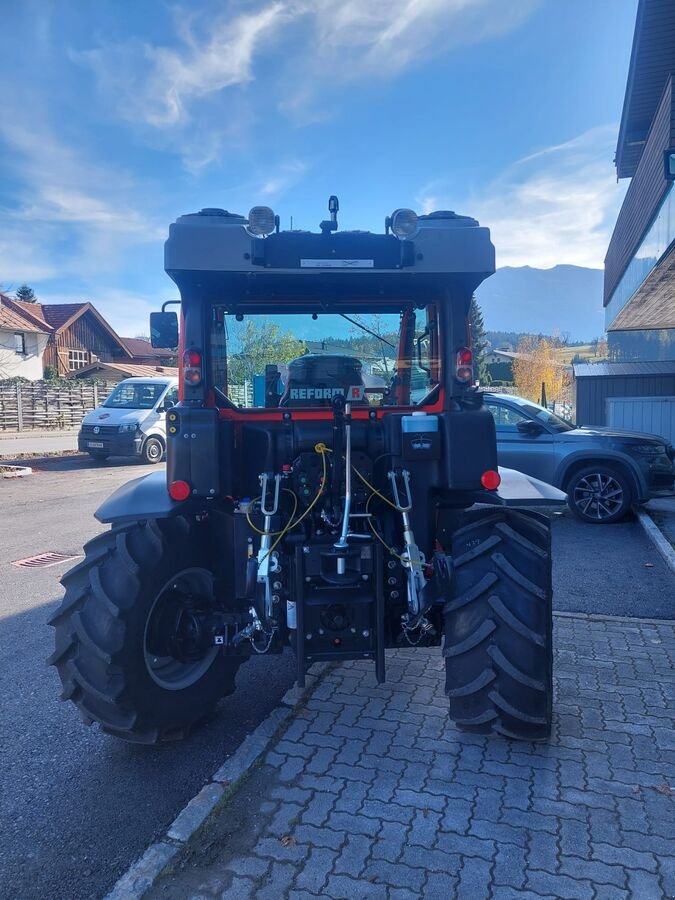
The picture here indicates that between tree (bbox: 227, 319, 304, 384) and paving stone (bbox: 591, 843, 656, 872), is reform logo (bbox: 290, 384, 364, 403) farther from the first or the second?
paving stone (bbox: 591, 843, 656, 872)

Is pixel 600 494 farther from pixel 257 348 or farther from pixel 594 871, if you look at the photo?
pixel 594 871

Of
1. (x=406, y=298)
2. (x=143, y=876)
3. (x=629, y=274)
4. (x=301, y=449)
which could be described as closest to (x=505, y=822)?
(x=143, y=876)

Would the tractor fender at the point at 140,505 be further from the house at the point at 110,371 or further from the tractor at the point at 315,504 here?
the house at the point at 110,371

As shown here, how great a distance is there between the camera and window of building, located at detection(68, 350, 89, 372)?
46.7 m

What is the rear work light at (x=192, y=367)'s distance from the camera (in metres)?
3.44

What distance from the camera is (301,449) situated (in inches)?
136

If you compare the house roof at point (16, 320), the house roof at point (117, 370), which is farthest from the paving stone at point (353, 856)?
the house roof at point (117, 370)

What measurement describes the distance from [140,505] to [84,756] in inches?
52.9

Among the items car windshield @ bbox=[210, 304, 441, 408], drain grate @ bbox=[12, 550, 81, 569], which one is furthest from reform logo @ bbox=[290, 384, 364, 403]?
drain grate @ bbox=[12, 550, 81, 569]

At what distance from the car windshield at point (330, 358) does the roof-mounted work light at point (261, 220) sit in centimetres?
66

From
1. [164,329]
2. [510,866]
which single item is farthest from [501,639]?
[164,329]

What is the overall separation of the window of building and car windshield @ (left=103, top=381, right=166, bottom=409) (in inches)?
1265

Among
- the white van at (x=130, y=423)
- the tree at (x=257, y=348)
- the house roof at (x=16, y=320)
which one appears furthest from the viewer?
the house roof at (x=16, y=320)

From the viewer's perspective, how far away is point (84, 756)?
3.38 meters
